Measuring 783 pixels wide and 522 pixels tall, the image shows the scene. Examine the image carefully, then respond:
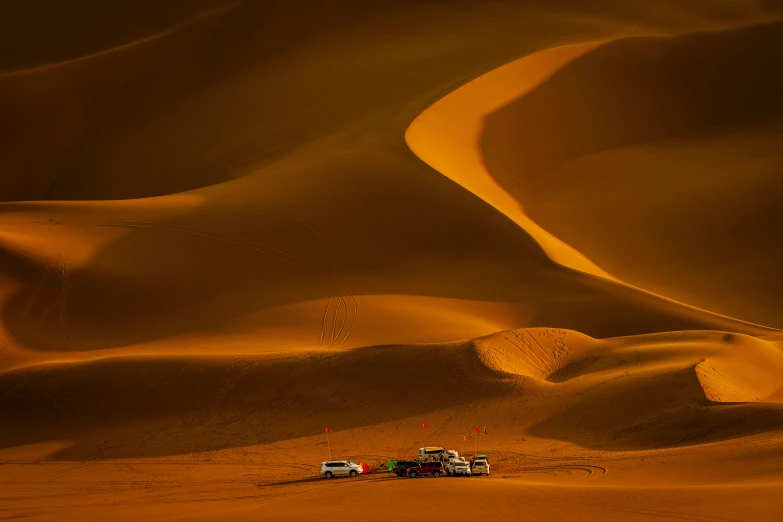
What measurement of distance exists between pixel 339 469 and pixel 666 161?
32357mm

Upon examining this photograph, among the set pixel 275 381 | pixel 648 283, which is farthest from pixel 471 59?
pixel 275 381

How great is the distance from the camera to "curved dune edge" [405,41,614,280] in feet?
149

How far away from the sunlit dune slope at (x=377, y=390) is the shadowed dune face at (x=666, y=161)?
1202cm

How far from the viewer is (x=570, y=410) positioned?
29578 mm

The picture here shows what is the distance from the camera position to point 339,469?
→ 985 inches

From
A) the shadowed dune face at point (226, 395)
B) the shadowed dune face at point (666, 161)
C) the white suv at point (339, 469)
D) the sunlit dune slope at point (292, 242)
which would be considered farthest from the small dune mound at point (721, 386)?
the shadowed dune face at point (666, 161)

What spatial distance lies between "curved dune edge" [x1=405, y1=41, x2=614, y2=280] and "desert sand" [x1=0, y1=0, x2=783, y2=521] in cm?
17

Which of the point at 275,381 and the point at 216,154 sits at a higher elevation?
the point at 216,154

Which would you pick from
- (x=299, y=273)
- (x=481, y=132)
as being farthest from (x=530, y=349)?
(x=481, y=132)

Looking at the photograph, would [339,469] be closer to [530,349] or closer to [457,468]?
[457,468]

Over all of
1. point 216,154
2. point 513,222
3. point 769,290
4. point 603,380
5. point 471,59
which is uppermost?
point 471,59

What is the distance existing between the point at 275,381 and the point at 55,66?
39503 millimetres

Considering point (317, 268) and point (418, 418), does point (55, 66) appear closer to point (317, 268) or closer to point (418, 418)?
point (317, 268)

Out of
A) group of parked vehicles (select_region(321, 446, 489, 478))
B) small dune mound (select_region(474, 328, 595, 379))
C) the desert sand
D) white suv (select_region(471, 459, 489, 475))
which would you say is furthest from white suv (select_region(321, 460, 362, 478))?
small dune mound (select_region(474, 328, 595, 379))
